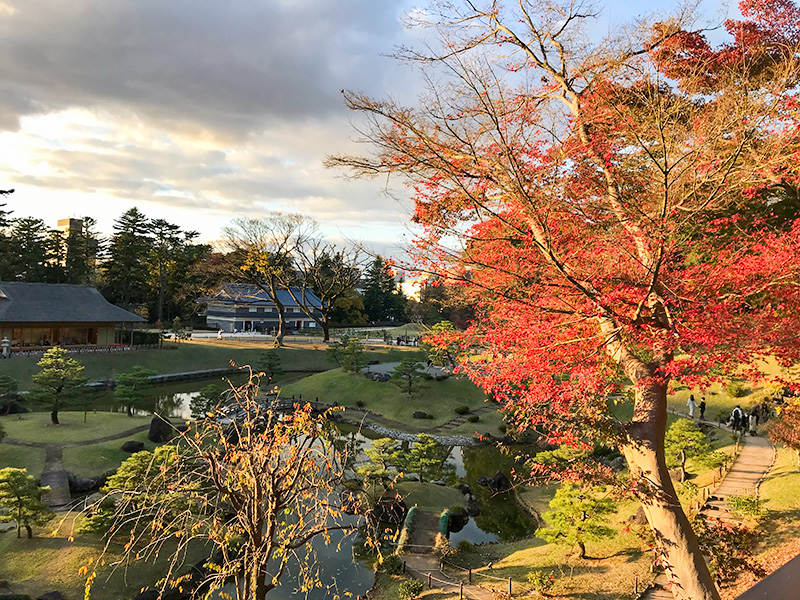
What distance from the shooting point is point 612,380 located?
798cm

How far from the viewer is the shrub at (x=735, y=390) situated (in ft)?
71.8

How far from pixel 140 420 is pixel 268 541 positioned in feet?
63.7

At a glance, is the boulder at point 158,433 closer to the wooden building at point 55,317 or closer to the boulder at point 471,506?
the boulder at point 471,506

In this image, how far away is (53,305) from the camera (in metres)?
31.9

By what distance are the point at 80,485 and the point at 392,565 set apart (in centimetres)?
1031

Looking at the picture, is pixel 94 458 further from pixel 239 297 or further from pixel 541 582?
pixel 239 297

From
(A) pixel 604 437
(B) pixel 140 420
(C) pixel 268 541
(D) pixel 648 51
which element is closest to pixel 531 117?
(D) pixel 648 51

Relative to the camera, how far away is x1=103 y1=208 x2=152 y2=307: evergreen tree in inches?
1923

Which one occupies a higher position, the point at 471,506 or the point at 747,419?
the point at 747,419

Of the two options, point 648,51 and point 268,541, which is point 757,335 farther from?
point 268,541

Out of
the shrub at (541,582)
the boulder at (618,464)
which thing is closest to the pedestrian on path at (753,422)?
the boulder at (618,464)

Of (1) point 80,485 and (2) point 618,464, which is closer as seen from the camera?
(1) point 80,485

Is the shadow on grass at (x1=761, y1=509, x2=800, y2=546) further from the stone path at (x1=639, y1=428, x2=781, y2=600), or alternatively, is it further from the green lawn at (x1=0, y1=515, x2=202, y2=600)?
the green lawn at (x1=0, y1=515, x2=202, y2=600)

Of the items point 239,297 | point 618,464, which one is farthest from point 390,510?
point 239,297
